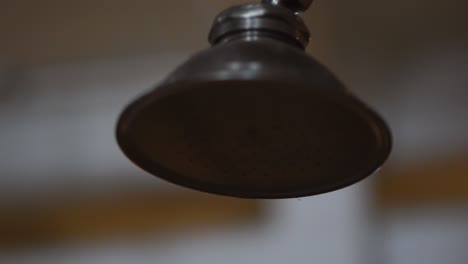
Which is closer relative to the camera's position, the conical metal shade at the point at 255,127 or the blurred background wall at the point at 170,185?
the conical metal shade at the point at 255,127

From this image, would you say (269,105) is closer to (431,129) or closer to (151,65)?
(431,129)

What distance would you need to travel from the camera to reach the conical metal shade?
522 mm

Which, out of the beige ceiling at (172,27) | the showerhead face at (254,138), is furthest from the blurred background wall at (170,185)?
the showerhead face at (254,138)

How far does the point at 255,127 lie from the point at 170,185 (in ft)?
2.34

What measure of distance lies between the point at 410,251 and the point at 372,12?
0.44 m

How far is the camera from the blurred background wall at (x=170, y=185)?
1162 millimetres

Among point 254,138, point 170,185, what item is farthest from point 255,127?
point 170,185

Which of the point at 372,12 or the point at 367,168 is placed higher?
the point at 372,12

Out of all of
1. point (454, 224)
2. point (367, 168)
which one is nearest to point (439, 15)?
point (454, 224)

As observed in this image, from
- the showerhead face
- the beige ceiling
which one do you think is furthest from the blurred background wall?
the showerhead face

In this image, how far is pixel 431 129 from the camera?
1.18 meters

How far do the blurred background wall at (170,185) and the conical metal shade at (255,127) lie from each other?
0.54m

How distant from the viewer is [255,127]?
61 cm

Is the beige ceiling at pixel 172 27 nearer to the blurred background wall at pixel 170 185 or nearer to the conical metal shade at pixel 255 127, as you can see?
the blurred background wall at pixel 170 185
